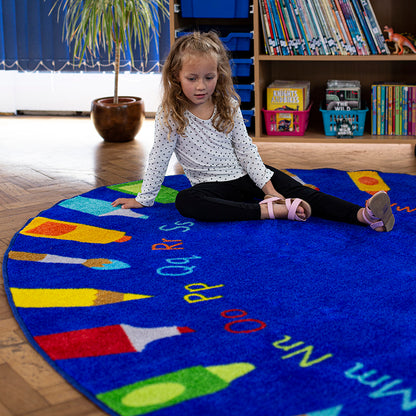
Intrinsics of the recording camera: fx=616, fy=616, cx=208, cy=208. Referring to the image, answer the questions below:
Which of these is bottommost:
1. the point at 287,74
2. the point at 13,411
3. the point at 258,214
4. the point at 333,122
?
the point at 13,411

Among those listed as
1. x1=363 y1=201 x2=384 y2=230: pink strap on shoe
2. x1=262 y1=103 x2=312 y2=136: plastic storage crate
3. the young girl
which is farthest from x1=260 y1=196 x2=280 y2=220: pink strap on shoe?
x1=262 y1=103 x2=312 y2=136: plastic storage crate

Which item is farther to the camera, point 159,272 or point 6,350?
point 159,272

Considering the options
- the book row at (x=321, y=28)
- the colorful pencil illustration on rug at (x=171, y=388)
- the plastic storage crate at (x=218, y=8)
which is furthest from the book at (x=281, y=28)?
the colorful pencil illustration on rug at (x=171, y=388)

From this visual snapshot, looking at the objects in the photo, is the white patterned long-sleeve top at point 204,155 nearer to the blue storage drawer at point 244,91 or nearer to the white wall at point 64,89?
the blue storage drawer at point 244,91

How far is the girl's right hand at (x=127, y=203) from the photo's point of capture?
191cm

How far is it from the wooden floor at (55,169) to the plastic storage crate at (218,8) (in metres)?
0.60

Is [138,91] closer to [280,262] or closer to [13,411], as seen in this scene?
[280,262]

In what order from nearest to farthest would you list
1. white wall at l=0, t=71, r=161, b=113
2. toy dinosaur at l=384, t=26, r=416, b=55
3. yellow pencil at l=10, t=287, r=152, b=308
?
yellow pencil at l=10, t=287, r=152, b=308 < toy dinosaur at l=384, t=26, r=416, b=55 < white wall at l=0, t=71, r=161, b=113

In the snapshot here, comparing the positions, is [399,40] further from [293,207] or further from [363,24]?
[293,207]

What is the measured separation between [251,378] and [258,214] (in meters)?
0.81

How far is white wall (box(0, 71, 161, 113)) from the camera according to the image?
3666mm

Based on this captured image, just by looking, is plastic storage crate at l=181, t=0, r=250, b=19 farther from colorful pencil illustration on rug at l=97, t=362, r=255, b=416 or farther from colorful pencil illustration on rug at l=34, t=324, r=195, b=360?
colorful pencil illustration on rug at l=97, t=362, r=255, b=416

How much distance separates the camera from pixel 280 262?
1.47 metres

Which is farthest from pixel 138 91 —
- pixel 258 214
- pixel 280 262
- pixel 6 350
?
pixel 6 350
